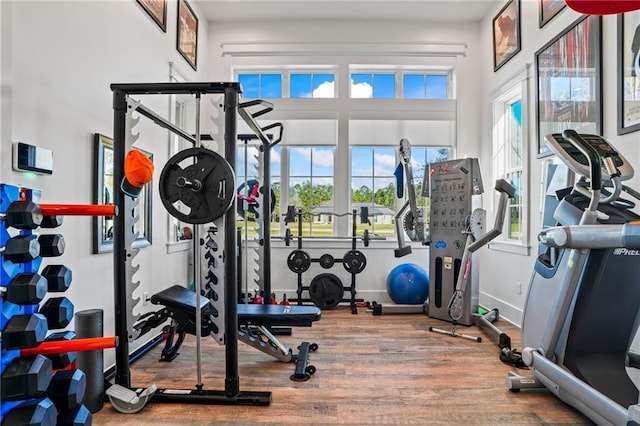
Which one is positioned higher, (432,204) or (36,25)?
(36,25)

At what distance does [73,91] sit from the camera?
233 cm

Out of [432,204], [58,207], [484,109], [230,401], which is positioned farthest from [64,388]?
[484,109]

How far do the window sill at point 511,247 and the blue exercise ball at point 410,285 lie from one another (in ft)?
3.02

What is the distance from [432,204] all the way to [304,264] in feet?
5.71

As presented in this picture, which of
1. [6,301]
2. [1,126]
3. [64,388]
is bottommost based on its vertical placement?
[64,388]

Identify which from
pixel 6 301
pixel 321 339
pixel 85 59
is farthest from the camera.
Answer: pixel 321 339

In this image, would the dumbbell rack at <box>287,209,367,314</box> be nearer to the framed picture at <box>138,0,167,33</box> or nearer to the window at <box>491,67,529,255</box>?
the window at <box>491,67,529,255</box>

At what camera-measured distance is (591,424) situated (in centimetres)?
206

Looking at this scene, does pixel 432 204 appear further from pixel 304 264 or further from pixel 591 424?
pixel 591 424

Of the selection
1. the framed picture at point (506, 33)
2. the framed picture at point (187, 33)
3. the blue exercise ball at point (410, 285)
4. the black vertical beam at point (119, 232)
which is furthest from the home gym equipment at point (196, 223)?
the framed picture at point (506, 33)

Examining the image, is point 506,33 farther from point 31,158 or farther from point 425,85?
point 31,158

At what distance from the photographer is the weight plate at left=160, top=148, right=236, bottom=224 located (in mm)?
2139

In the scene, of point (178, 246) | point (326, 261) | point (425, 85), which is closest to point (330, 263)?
point (326, 261)

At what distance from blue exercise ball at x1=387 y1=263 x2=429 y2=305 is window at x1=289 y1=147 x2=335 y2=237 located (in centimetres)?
112
